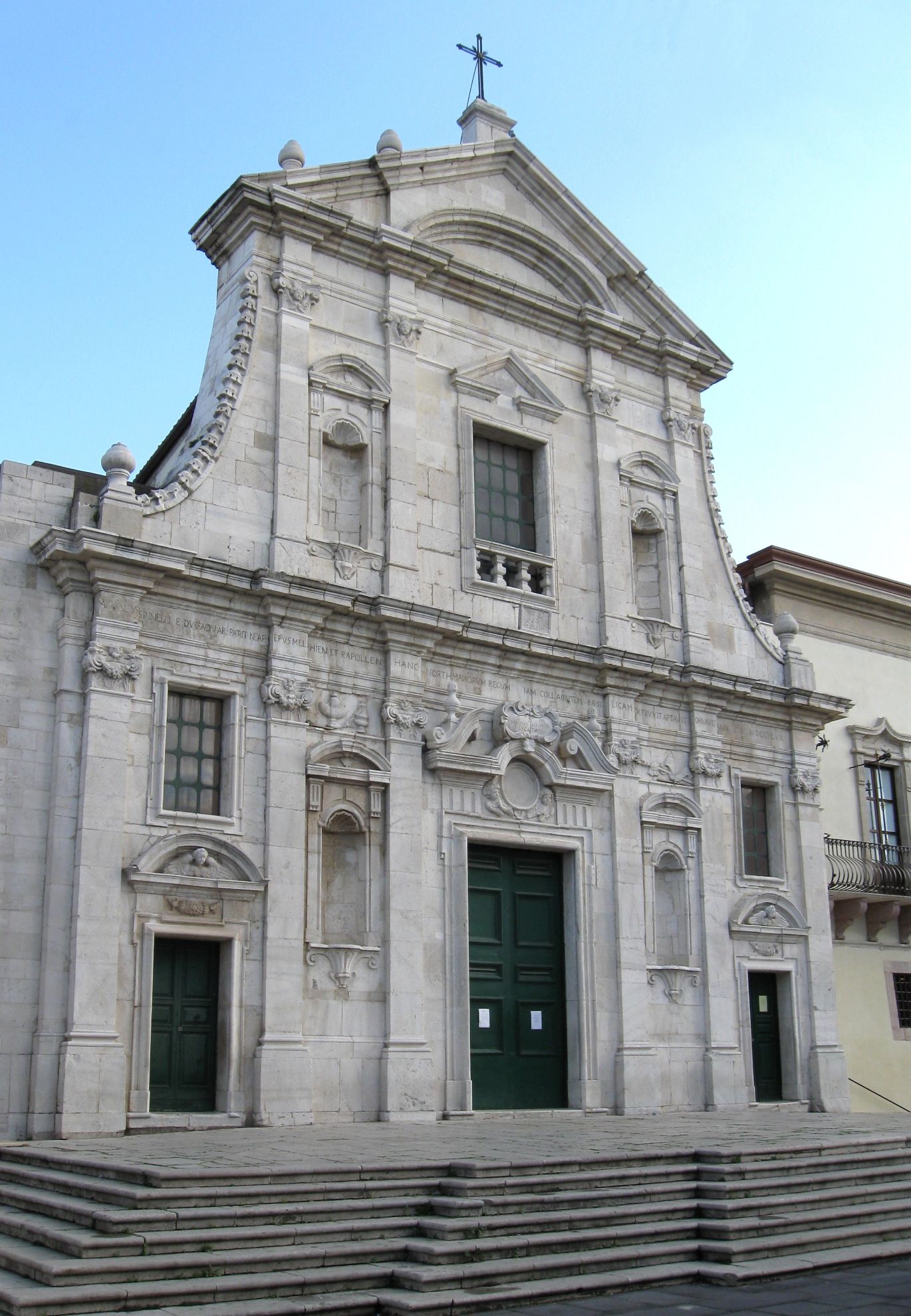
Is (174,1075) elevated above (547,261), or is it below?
below

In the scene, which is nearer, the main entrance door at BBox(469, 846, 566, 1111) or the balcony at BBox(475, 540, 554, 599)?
the main entrance door at BBox(469, 846, 566, 1111)

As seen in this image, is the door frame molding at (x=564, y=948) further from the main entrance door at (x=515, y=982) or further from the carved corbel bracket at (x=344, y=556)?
the carved corbel bracket at (x=344, y=556)

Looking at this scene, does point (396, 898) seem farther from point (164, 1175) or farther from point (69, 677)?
point (164, 1175)

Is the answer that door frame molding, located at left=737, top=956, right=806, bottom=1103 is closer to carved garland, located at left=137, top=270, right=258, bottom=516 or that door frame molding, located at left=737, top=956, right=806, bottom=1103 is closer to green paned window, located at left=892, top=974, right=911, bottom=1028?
green paned window, located at left=892, top=974, right=911, bottom=1028

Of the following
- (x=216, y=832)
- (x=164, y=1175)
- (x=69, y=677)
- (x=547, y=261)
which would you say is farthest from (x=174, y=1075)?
(x=547, y=261)

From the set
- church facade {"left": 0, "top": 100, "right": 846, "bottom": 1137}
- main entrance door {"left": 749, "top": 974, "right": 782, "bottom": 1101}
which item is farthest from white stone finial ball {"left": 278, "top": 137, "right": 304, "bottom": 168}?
main entrance door {"left": 749, "top": 974, "right": 782, "bottom": 1101}

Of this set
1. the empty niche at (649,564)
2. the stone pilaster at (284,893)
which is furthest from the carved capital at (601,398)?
the stone pilaster at (284,893)

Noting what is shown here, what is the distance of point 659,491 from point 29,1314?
54.1 feet

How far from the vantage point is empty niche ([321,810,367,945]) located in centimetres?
1683

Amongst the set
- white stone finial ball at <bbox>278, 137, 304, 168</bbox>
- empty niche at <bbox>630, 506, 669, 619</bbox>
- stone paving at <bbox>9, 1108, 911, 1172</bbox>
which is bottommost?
stone paving at <bbox>9, 1108, 911, 1172</bbox>

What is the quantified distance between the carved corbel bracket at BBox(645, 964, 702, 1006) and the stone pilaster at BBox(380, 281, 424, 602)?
20.2 ft

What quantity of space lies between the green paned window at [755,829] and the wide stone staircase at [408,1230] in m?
9.22

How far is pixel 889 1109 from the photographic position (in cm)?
2347

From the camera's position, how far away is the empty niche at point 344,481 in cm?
1830
